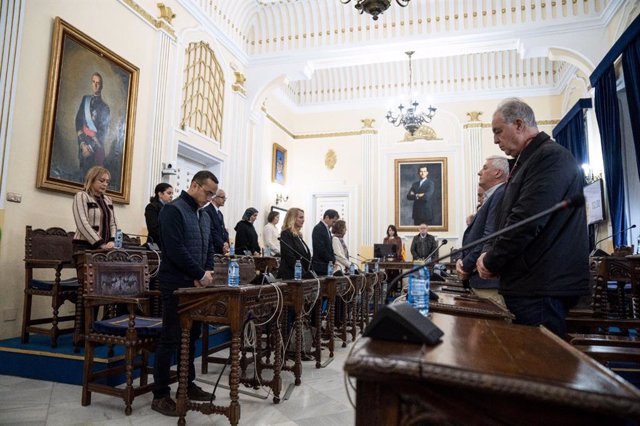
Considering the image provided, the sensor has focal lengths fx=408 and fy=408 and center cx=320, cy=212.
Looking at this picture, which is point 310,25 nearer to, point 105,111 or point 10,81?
point 105,111

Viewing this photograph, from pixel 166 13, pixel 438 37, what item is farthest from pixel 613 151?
pixel 166 13

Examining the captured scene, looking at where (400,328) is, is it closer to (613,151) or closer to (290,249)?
(290,249)

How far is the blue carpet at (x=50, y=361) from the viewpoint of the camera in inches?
114

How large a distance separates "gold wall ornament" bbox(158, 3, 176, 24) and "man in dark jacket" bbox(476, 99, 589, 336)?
5763mm

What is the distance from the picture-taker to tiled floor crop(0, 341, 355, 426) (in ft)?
7.54

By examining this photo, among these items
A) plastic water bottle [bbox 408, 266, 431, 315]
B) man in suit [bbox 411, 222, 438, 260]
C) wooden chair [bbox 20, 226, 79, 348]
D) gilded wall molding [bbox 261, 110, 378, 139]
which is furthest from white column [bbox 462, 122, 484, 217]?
plastic water bottle [bbox 408, 266, 431, 315]

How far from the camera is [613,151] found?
223 inches

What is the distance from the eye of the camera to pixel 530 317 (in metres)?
1.57

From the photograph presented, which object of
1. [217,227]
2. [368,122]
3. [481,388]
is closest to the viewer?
[481,388]

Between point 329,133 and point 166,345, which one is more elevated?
point 329,133

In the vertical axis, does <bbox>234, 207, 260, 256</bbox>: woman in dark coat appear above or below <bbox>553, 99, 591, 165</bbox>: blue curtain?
below

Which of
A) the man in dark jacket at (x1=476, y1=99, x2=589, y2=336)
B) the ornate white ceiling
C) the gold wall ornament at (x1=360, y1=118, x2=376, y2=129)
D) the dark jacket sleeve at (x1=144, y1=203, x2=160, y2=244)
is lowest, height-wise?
the man in dark jacket at (x1=476, y1=99, x2=589, y2=336)

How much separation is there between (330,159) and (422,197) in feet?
8.36

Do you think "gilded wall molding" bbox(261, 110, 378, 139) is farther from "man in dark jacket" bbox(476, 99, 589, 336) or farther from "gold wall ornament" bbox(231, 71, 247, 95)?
"man in dark jacket" bbox(476, 99, 589, 336)
